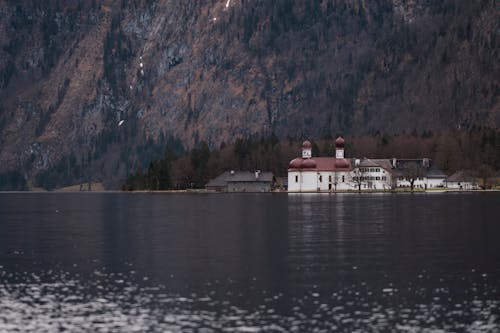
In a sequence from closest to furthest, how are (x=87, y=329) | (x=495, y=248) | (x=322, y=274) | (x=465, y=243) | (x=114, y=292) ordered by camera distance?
(x=87, y=329), (x=114, y=292), (x=322, y=274), (x=495, y=248), (x=465, y=243)

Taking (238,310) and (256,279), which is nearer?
(238,310)

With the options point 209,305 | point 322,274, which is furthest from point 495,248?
point 209,305

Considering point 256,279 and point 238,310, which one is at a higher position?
point 256,279

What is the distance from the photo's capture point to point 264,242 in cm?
8612

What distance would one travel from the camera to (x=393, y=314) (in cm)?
4816

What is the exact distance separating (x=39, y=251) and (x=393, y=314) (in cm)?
4161

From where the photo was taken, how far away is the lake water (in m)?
47.2

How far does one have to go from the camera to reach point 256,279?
198ft

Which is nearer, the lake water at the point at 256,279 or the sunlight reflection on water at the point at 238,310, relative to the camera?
→ the sunlight reflection on water at the point at 238,310

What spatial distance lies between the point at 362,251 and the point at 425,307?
1042 inches

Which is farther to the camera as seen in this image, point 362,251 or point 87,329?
point 362,251

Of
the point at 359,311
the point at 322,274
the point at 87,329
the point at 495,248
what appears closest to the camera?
the point at 87,329

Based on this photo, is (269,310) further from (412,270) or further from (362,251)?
(362,251)

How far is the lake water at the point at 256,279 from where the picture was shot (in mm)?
47219
